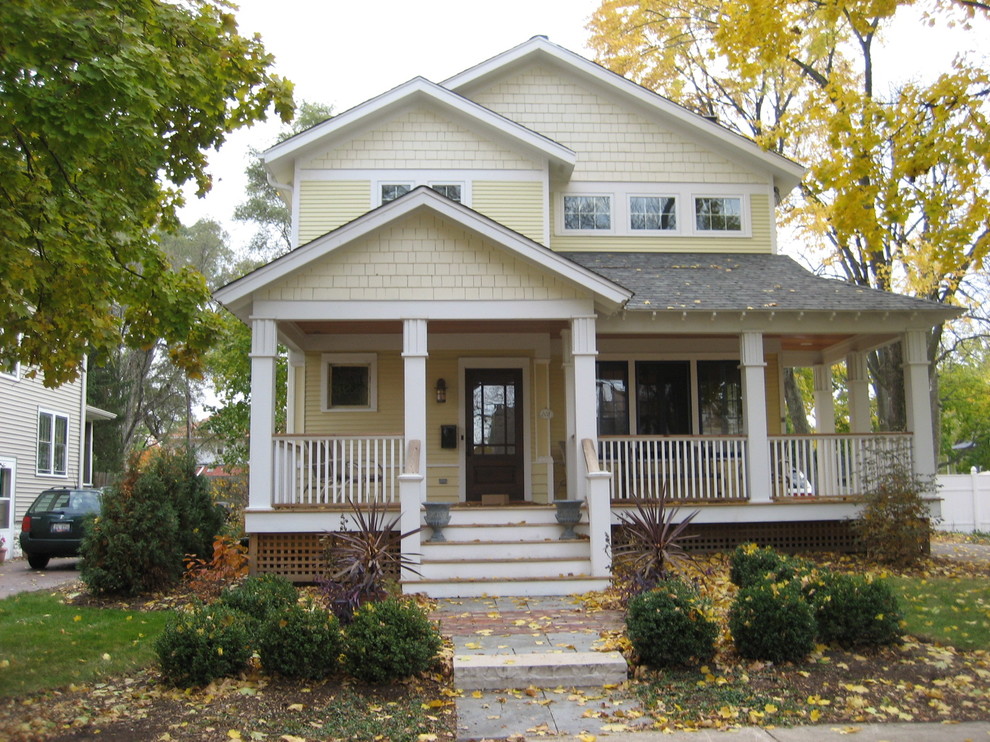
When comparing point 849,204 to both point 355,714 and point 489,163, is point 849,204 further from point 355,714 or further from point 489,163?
point 355,714

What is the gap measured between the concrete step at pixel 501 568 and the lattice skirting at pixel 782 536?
2.85 m

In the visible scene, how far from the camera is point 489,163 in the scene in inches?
589

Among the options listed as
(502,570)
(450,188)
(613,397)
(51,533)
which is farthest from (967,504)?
(51,533)

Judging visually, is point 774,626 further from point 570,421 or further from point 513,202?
point 513,202

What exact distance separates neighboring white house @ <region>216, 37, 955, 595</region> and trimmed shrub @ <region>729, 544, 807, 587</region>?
1816mm

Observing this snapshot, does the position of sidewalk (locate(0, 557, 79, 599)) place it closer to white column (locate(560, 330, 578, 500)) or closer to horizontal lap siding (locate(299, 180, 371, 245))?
horizontal lap siding (locate(299, 180, 371, 245))

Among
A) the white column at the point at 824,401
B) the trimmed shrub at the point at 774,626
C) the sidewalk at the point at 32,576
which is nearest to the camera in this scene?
the trimmed shrub at the point at 774,626

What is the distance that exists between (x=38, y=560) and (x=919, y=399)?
16.2 meters

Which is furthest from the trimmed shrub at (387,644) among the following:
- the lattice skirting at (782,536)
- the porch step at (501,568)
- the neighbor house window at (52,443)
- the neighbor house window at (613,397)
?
the neighbor house window at (52,443)

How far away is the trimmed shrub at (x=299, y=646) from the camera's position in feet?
23.0

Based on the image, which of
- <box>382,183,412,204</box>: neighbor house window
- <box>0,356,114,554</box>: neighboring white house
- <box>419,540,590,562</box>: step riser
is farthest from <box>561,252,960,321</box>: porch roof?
<box>0,356,114,554</box>: neighboring white house

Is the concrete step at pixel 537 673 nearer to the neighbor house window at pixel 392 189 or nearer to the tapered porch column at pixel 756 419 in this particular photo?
the tapered porch column at pixel 756 419

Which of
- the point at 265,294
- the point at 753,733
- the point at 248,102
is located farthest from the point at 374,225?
the point at 753,733

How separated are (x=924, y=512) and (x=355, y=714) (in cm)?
879
